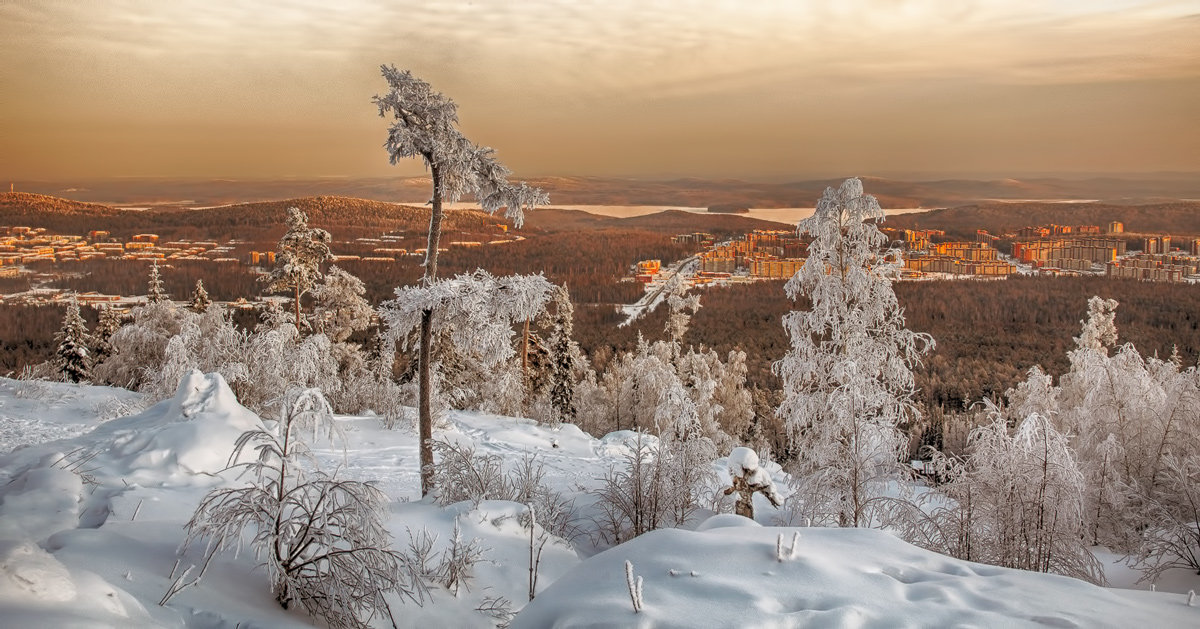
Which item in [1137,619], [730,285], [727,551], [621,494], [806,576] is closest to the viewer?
[1137,619]

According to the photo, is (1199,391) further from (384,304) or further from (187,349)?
(187,349)

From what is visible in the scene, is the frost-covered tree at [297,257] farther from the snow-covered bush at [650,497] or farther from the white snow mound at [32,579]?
the white snow mound at [32,579]

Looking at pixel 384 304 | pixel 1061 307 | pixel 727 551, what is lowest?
pixel 1061 307

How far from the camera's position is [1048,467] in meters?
9.00

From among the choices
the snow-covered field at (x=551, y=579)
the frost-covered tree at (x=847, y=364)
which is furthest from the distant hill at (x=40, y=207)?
the frost-covered tree at (x=847, y=364)

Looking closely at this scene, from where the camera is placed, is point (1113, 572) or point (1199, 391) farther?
point (1199, 391)

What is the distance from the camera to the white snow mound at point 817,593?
418 cm

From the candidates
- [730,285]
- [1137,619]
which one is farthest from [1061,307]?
[1137,619]

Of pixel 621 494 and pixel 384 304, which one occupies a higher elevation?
pixel 384 304

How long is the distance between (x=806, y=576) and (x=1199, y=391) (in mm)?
18325

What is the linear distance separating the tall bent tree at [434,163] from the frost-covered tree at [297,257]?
1676 centimetres

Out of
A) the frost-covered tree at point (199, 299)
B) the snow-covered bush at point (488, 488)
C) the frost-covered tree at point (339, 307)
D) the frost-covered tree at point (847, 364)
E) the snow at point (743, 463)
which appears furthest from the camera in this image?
the frost-covered tree at point (199, 299)

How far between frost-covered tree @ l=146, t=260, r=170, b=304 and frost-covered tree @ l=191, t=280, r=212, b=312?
143 centimetres

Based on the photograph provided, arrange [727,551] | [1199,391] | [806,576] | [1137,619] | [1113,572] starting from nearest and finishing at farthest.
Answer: [1137,619] → [806,576] → [727,551] → [1113,572] → [1199,391]
